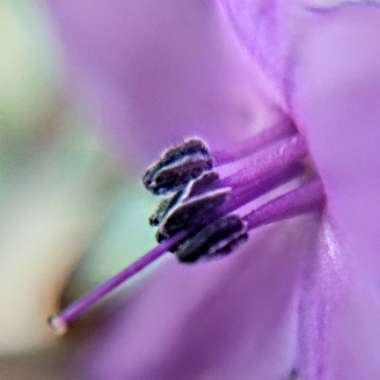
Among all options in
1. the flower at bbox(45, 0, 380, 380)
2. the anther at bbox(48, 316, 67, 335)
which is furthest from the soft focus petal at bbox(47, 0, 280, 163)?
the anther at bbox(48, 316, 67, 335)

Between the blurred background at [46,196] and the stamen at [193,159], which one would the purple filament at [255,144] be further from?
the blurred background at [46,196]

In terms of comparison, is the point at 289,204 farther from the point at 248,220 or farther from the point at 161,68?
the point at 161,68

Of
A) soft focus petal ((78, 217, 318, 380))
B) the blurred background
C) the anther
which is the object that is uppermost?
the blurred background

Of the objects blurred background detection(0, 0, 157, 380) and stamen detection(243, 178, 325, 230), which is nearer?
stamen detection(243, 178, 325, 230)

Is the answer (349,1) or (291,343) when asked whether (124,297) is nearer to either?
(291,343)

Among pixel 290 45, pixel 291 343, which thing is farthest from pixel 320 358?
pixel 290 45

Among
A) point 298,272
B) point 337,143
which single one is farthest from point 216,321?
point 337,143

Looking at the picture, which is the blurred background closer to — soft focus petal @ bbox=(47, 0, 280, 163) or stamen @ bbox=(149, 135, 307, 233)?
soft focus petal @ bbox=(47, 0, 280, 163)

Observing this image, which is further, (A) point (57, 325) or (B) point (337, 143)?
(A) point (57, 325)
